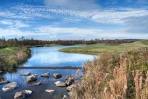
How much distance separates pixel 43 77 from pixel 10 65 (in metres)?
8.96

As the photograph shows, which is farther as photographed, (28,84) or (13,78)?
(13,78)

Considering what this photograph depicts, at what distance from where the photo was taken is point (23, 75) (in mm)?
31500

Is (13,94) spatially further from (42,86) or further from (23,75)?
(23,75)

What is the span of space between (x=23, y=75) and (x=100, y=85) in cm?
1826

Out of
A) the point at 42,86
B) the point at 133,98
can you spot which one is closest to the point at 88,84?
the point at 133,98

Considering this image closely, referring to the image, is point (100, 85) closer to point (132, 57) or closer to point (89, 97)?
point (89, 97)

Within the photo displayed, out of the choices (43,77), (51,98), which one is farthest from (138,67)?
(43,77)

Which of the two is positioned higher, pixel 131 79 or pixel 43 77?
pixel 131 79

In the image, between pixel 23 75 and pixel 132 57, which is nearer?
pixel 132 57

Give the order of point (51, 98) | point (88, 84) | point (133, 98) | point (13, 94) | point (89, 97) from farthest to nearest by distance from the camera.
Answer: point (13, 94), point (51, 98), point (88, 84), point (89, 97), point (133, 98)

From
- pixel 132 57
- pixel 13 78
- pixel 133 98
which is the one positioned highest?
pixel 132 57

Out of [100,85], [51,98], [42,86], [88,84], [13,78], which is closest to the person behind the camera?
[100,85]

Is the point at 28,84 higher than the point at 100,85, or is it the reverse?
the point at 100,85

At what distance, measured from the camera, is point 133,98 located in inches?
458
